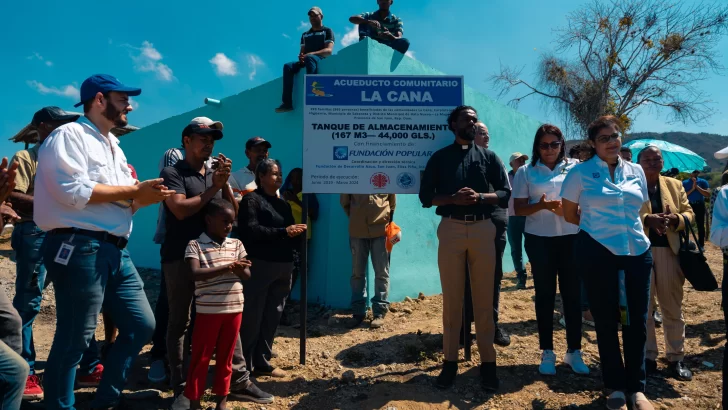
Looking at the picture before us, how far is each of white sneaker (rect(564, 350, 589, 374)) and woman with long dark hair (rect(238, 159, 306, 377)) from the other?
248 centimetres

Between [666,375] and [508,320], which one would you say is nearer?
[666,375]

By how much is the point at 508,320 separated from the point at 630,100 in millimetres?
16272

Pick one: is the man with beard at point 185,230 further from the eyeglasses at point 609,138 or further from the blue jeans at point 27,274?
Answer: the eyeglasses at point 609,138

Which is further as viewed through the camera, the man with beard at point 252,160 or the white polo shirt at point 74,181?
the man with beard at point 252,160

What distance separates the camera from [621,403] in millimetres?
2900

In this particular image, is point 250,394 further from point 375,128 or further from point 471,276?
point 375,128

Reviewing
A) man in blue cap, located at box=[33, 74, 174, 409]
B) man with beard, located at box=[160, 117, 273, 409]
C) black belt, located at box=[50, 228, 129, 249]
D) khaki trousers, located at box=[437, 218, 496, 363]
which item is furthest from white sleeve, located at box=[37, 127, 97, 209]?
khaki trousers, located at box=[437, 218, 496, 363]

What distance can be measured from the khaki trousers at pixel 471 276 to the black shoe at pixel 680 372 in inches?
64.8

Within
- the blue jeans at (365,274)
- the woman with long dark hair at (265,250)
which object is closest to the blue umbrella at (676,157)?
the blue jeans at (365,274)

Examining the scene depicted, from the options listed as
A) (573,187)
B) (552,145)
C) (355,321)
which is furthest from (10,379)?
(552,145)

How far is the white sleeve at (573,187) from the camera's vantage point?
3.14 m

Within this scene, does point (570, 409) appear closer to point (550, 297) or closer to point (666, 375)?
point (550, 297)

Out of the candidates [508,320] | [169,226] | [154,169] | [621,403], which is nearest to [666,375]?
[621,403]

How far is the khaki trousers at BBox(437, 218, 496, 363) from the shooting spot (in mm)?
3336
